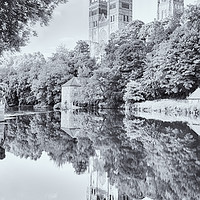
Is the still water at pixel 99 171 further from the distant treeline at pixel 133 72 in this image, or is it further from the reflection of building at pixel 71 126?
the distant treeline at pixel 133 72

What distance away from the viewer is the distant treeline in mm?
→ 24750

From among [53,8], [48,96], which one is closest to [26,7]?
[53,8]

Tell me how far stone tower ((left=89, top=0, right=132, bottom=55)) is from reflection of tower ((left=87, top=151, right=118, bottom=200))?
93758mm

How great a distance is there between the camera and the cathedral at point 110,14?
95812mm

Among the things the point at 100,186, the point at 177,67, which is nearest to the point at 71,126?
the point at 100,186

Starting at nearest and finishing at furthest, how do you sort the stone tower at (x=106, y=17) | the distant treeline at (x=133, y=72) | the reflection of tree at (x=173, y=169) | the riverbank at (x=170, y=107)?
the reflection of tree at (x=173, y=169) < the riverbank at (x=170, y=107) < the distant treeline at (x=133, y=72) < the stone tower at (x=106, y=17)

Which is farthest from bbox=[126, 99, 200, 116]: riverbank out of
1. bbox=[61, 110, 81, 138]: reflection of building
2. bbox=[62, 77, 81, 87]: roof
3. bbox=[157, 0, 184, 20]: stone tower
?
bbox=[157, 0, 184, 20]: stone tower

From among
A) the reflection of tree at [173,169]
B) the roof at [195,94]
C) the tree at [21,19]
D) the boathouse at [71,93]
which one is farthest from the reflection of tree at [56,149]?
the boathouse at [71,93]

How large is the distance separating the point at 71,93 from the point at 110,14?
75.1m

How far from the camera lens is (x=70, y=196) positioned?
3.80 m

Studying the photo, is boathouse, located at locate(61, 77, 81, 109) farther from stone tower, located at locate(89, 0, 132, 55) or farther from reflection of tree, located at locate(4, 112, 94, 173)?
stone tower, located at locate(89, 0, 132, 55)

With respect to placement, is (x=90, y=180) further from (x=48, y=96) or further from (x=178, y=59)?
(x=48, y=96)

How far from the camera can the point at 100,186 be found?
4.04 metres

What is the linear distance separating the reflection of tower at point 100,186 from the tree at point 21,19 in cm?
349
